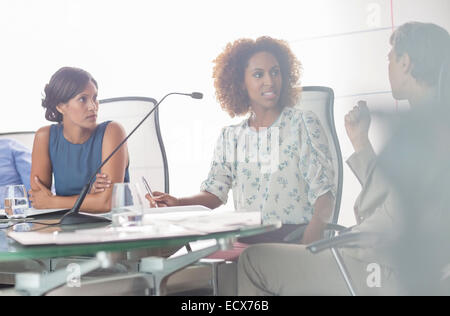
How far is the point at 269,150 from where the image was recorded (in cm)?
239

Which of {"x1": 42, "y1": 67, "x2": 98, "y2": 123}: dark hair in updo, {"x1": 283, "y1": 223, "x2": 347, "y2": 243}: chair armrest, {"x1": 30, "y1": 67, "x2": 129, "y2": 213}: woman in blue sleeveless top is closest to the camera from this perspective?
{"x1": 283, "y1": 223, "x2": 347, "y2": 243}: chair armrest

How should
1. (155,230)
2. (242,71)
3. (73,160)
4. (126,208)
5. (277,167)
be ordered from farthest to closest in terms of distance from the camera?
(73,160), (242,71), (277,167), (126,208), (155,230)

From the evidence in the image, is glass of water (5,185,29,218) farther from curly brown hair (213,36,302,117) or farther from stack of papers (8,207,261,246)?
curly brown hair (213,36,302,117)

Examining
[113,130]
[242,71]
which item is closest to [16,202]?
[113,130]

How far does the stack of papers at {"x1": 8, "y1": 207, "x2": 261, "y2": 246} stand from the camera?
1112 millimetres

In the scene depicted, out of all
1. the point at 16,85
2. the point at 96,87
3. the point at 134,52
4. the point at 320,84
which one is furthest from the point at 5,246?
the point at 16,85

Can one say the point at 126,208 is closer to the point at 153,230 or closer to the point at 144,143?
the point at 153,230

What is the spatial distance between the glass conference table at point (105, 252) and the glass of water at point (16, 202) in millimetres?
400

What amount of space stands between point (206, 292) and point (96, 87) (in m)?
1.51

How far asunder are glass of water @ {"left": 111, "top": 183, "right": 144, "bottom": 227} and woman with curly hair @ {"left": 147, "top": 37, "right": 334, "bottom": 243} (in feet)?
2.37

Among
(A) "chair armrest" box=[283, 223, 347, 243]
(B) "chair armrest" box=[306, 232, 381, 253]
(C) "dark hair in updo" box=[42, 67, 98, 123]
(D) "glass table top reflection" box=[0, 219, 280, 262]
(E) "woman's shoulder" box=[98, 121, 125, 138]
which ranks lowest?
(A) "chair armrest" box=[283, 223, 347, 243]

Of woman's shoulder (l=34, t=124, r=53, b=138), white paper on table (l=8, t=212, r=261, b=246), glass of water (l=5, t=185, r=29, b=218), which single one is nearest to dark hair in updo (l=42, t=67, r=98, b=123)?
woman's shoulder (l=34, t=124, r=53, b=138)

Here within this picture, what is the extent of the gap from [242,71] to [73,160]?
3.18ft

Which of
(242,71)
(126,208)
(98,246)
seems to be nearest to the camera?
(98,246)
